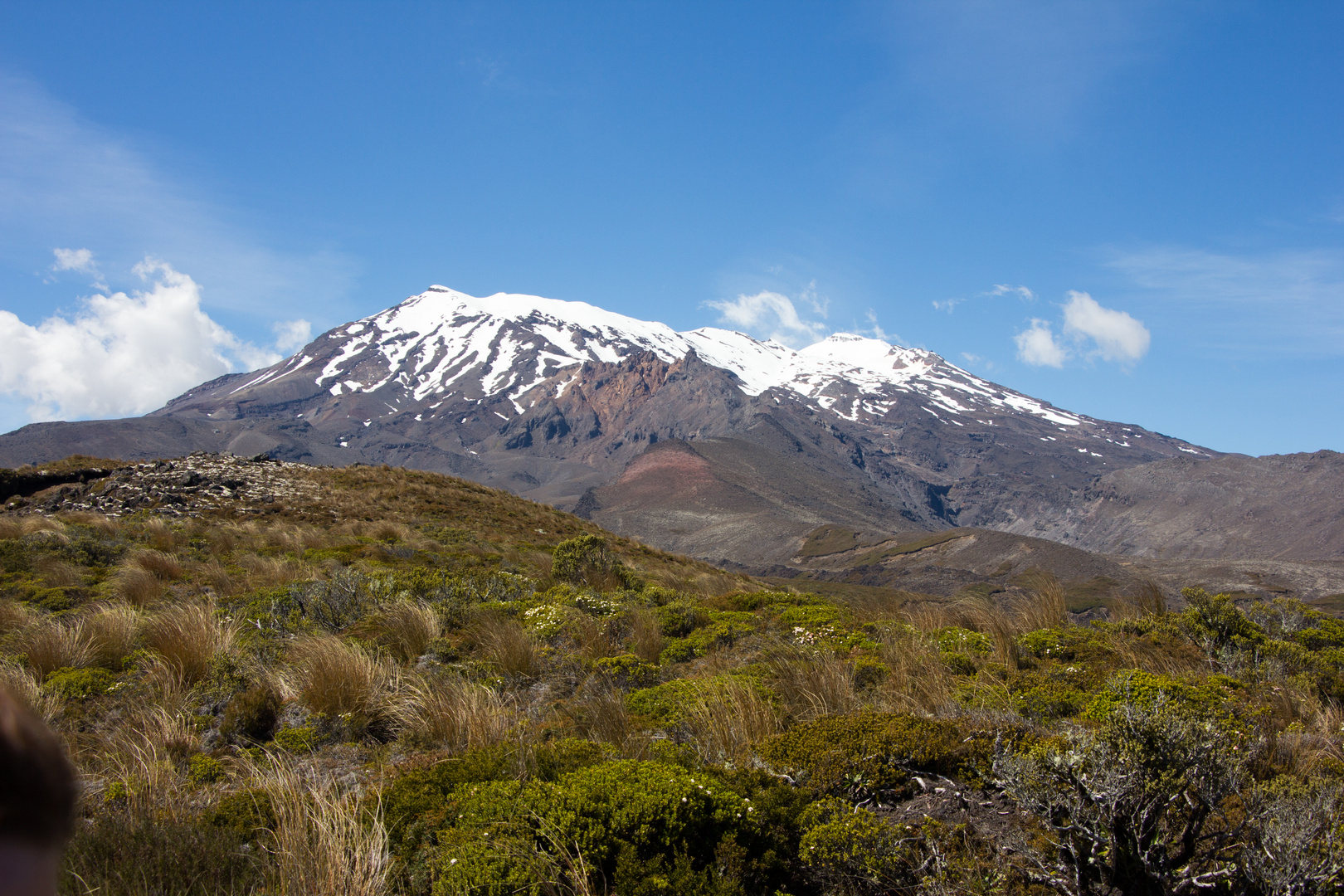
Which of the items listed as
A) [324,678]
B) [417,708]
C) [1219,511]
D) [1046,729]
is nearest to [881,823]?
[1046,729]

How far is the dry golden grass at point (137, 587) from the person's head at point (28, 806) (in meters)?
9.38

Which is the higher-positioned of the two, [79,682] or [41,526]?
[41,526]

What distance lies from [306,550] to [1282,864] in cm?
1451

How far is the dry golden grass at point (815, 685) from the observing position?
16.7 ft

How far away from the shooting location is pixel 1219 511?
111125 millimetres

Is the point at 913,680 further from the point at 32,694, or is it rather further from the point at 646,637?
the point at 32,694

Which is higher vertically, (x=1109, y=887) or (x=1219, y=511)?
(x=1219, y=511)

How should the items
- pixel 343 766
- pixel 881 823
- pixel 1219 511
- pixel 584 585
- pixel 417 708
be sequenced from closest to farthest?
1. pixel 881 823
2. pixel 343 766
3. pixel 417 708
4. pixel 584 585
5. pixel 1219 511

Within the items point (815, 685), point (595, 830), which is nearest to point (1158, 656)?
point (815, 685)

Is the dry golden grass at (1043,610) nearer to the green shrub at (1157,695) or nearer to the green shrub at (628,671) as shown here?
the green shrub at (1157,695)

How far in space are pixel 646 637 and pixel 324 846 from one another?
15.7 ft

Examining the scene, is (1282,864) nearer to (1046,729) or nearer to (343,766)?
(1046,729)

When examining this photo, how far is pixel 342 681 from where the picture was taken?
211 inches

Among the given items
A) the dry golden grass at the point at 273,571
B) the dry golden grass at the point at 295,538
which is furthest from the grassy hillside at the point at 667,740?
the dry golden grass at the point at 295,538
